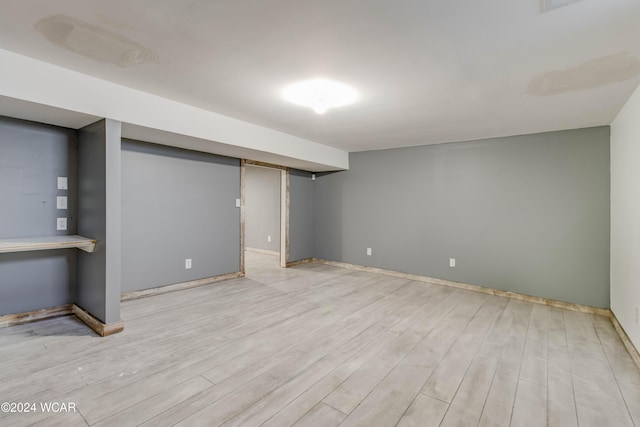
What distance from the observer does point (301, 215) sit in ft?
20.4

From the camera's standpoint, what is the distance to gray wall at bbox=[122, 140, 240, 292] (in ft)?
12.3

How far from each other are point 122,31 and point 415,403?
9.35 ft

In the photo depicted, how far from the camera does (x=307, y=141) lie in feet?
15.9

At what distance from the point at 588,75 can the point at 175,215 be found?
447 cm

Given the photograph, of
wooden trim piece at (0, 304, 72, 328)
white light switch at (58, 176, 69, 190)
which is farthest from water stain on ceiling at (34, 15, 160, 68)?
wooden trim piece at (0, 304, 72, 328)

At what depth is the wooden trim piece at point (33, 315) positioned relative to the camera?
2888 millimetres

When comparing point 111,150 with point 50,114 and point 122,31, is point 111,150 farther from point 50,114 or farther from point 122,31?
point 122,31

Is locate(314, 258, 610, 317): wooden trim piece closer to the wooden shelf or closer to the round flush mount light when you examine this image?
the round flush mount light

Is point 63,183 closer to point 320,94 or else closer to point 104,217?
point 104,217

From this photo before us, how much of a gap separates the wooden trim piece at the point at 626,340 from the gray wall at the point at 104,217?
434 centimetres

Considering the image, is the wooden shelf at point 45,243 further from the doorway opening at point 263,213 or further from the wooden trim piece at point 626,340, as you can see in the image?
the wooden trim piece at point 626,340

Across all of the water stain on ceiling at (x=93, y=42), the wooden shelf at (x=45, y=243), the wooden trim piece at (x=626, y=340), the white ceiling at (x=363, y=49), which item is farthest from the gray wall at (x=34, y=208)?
the wooden trim piece at (x=626, y=340)

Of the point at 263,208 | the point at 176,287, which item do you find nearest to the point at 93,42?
the point at 176,287

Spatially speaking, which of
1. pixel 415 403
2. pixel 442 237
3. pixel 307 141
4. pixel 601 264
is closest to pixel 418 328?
pixel 415 403
